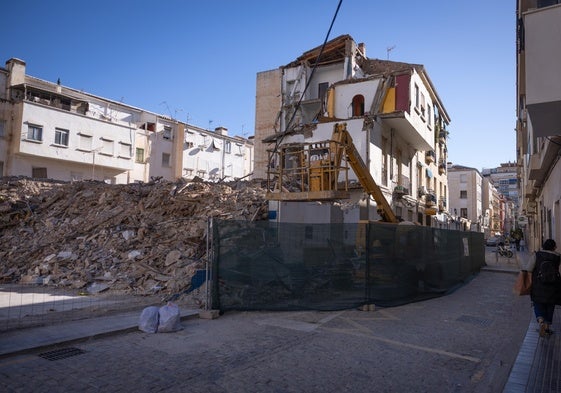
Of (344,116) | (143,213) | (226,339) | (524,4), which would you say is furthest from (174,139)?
(226,339)

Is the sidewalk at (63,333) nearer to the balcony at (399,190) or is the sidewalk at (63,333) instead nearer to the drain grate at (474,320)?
the drain grate at (474,320)

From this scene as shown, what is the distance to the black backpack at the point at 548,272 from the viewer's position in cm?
691

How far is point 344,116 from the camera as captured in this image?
21.3 m

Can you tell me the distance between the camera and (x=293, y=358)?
18.9 ft

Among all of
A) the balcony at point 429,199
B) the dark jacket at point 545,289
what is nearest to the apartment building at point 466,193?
the balcony at point 429,199

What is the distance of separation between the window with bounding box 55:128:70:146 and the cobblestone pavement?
30179 millimetres

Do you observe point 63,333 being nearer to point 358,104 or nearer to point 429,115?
point 358,104

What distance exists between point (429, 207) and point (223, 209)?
57.8 ft

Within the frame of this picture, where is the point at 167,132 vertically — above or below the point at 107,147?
above

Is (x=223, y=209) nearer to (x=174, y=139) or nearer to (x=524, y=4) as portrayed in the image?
(x=524, y=4)

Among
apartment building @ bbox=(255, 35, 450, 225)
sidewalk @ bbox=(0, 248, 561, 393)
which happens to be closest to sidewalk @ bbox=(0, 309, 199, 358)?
sidewalk @ bbox=(0, 248, 561, 393)

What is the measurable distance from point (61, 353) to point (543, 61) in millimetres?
8494

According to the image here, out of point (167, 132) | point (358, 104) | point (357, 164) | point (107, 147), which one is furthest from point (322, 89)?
point (167, 132)

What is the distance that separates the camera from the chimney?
32.2 meters
